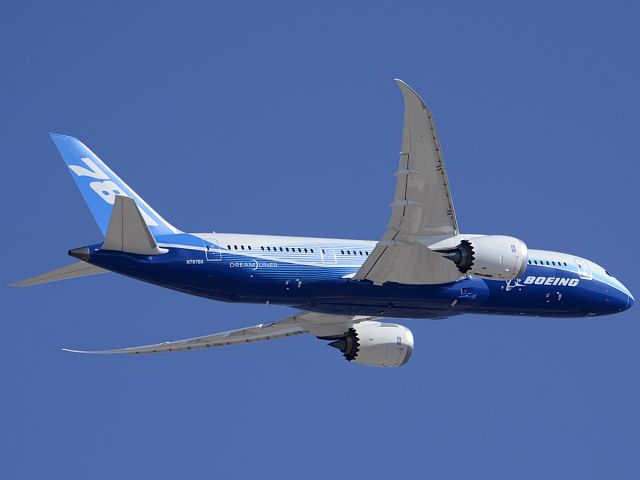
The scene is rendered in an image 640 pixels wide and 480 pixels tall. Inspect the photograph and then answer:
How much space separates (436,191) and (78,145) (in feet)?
35.0

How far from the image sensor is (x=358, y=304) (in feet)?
141

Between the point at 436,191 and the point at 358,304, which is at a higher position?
the point at 436,191

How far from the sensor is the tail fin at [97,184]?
133ft

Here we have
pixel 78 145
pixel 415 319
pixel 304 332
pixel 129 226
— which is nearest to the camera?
pixel 129 226

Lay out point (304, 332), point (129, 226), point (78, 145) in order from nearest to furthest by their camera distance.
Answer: point (129, 226) → point (78, 145) → point (304, 332)

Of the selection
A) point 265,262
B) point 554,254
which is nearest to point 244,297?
point 265,262

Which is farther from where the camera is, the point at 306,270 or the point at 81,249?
the point at 306,270

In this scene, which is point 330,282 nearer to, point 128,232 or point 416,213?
point 416,213

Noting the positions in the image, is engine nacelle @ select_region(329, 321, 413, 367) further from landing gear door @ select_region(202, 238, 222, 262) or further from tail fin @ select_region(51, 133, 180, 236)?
tail fin @ select_region(51, 133, 180, 236)

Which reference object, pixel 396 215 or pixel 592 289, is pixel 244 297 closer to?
pixel 396 215

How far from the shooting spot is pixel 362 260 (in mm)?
43469

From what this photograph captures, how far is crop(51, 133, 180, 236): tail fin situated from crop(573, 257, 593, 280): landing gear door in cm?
1444

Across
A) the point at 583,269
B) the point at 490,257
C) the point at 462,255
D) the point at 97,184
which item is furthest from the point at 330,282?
the point at 583,269

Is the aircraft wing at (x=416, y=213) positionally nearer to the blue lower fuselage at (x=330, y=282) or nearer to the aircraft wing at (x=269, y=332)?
the blue lower fuselage at (x=330, y=282)
